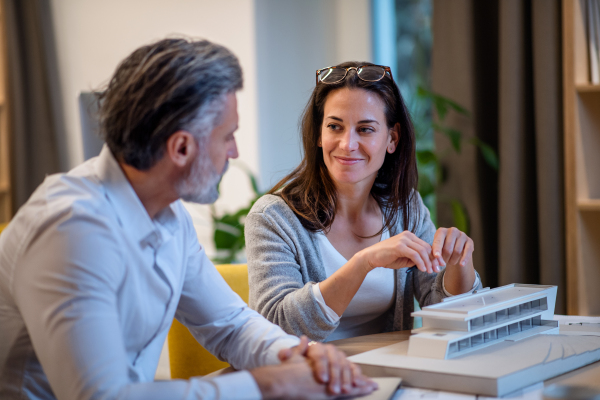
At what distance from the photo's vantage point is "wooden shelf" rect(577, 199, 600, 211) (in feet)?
7.47

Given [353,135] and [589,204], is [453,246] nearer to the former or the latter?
[353,135]

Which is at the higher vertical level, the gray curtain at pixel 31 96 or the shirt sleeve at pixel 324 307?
the gray curtain at pixel 31 96

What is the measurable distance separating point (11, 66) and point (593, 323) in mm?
3370

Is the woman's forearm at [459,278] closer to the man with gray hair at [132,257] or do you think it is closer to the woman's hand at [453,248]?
the woman's hand at [453,248]

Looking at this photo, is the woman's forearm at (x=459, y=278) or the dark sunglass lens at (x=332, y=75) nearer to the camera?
the woman's forearm at (x=459, y=278)

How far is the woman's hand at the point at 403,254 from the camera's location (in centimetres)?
124

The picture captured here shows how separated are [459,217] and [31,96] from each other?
266 cm

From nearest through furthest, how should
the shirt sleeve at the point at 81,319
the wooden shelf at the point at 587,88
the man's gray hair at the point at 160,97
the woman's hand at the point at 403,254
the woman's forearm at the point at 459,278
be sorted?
1. the shirt sleeve at the point at 81,319
2. the man's gray hair at the point at 160,97
3. the woman's hand at the point at 403,254
4. the woman's forearm at the point at 459,278
5. the wooden shelf at the point at 587,88

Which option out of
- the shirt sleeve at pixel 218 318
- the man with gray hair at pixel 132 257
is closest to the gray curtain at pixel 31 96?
the shirt sleeve at pixel 218 318

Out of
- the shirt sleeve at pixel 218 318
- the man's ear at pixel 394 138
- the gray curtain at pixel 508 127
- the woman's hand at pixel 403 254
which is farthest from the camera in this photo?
the gray curtain at pixel 508 127

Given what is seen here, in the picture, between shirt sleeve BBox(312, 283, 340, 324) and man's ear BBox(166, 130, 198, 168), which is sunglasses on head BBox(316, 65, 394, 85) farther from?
man's ear BBox(166, 130, 198, 168)

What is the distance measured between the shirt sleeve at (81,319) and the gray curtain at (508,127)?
206 centimetres

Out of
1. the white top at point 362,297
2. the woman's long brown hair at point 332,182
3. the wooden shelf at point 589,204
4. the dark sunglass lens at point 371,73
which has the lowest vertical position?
the white top at point 362,297

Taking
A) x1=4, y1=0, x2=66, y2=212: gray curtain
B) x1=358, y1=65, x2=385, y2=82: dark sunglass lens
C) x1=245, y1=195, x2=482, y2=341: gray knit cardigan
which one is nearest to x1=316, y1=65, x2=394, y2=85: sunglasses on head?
x1=358, y1=65, x2=385, y2=82: dark sunglass lens
